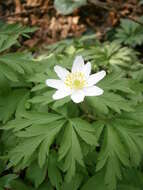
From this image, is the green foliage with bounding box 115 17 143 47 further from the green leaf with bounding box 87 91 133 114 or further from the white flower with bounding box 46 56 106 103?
the green leaf with bounding box 87 91 133 114

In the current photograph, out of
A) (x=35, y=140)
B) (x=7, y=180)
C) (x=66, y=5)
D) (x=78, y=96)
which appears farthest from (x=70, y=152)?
(x=66, y=5)

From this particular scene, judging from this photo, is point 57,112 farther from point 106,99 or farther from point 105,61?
point 105,61

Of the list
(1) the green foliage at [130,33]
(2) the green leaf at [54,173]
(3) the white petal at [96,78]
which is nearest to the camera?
(3) the white petal at [96,78]

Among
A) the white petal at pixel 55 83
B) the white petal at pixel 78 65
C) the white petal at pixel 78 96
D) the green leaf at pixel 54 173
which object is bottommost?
the green leaf at pixel 54 173

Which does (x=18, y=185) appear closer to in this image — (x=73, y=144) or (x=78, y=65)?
(x=73, y=144)

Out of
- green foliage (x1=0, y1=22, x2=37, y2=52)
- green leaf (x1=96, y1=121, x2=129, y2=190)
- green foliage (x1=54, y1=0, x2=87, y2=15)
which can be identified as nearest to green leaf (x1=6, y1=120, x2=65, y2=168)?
green leaf (x1=96, y1=121, x2=129, y2=190)

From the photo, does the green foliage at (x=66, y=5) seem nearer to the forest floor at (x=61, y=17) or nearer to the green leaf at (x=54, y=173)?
the forest floor at (x=61, y=17)

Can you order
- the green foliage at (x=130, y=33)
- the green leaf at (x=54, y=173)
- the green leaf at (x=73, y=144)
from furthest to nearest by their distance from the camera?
1. the green foliage at (x=130, y=33)
2. the green leaf at (x=54, y=173)
3. the green leaf at (x=73, y=144)

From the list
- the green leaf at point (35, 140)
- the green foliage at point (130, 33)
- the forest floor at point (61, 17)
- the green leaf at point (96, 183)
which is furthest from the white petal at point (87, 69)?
the forest floor at point (61, 17)
